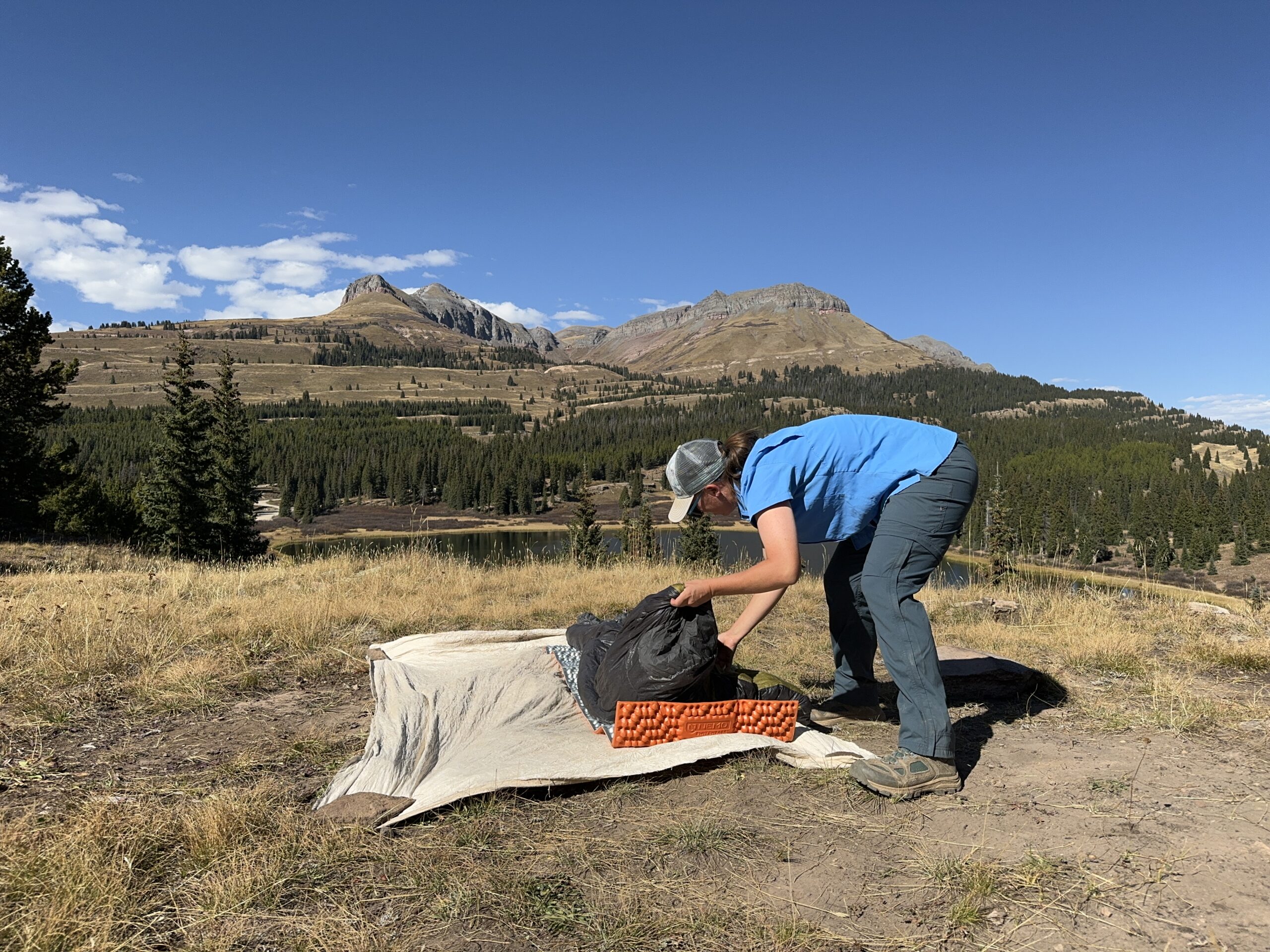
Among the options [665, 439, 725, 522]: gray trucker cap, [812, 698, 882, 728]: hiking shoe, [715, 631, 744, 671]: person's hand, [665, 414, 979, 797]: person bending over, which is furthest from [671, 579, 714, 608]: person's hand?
[812, 698, 882, 728]: hiking shoe

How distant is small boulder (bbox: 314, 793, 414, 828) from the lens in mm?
2990

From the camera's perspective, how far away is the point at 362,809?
3061 mm

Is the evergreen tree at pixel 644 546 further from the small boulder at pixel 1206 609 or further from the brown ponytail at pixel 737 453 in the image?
the brown ponytail at pixel 737 453

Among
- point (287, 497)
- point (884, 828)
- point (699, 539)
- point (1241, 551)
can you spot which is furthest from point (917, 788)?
point (287, 497)

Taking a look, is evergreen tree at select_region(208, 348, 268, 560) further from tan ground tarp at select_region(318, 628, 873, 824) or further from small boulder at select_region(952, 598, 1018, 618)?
small boulder at select_region(952, 598, 1018, 618)

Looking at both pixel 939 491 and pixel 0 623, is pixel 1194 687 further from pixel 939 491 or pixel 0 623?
pixel 0 623

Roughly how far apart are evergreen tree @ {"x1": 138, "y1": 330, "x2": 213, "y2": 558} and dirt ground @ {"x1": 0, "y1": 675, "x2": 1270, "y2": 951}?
3166 centimetres

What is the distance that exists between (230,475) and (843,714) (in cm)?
3863

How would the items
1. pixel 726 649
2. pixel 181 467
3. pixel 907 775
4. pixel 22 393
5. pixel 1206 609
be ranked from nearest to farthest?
pixel 907 775
pixel 726 649
pixel 1206 609
pixel 22 393
pixel 181 467

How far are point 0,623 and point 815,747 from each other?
6753 mm

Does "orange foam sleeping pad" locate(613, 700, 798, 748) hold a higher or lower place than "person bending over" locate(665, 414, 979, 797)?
lower

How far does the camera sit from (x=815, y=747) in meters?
3.74

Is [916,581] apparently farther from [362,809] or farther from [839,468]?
[362,809]

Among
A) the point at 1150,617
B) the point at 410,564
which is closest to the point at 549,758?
the point at 410,564
